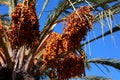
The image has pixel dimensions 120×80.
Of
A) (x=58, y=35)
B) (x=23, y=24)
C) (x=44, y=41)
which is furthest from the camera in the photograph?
(x=44, y=41)

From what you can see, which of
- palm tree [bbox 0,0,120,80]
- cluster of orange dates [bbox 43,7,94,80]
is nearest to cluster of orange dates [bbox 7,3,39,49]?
palm tree [bbox 0,0,120,80]

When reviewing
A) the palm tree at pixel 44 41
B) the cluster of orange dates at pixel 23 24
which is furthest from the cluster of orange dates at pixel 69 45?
the cluster of orange dates at pixel 23 24

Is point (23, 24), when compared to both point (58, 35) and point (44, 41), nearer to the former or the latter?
point (58, 35)

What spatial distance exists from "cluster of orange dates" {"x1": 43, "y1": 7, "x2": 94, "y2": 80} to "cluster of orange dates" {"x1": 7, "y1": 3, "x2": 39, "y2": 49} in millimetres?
549

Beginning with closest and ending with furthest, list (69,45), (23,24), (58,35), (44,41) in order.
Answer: (23,24), (69,45), (58,35), (44,41)

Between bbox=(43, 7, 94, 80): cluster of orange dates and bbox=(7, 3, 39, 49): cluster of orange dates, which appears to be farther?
bbox=(43, 7, 94, 80): cluster of orange dates

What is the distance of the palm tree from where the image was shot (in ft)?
19.1

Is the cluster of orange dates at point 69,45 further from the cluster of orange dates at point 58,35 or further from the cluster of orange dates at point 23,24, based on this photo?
the cluster of orange dates at point 23,24

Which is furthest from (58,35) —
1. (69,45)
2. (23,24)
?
(23,24)

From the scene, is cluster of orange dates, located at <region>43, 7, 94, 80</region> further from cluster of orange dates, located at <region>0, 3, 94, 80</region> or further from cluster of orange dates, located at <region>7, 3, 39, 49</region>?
cluster of orange dates, located at <region>7, 3, 39, 49</region>

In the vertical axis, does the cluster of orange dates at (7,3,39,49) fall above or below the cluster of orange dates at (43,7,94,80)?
above

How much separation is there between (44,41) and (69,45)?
102 cm

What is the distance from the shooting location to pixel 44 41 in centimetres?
711

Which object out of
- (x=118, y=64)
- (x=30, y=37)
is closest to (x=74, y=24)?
(x=30, y=37)
